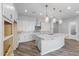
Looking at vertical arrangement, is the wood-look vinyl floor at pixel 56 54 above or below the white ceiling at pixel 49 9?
below

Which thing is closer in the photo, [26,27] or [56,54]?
[26,27]

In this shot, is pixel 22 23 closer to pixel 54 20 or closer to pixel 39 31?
pixel 39 31

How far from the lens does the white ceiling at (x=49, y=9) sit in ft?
5.85

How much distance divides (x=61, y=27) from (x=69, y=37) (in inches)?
12.2

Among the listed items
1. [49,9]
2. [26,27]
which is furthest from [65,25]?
[26,27]

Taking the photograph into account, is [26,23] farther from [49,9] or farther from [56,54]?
[56,54]

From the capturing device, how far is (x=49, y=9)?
1969 millimetres

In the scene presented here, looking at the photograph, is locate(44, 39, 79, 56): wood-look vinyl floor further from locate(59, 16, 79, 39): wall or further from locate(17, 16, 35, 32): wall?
locate(17, 16, 35, 32): wall

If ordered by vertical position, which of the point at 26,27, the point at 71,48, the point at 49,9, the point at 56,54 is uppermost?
the point at 49,9

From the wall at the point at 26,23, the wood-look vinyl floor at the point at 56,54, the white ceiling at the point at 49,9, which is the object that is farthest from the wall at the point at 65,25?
the wall at the point at 26,23

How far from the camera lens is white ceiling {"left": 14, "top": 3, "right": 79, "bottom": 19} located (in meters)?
1.78

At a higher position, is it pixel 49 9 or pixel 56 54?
pixel 49 9

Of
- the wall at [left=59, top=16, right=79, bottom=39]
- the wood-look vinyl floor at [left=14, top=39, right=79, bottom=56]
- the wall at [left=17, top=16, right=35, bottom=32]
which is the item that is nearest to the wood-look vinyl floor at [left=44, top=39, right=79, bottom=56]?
the wood-look vinyl floor at [left=14, top=39, right=79, bottom=56]

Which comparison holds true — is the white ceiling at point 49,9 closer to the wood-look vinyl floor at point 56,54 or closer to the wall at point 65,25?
the wall at point 65,25
